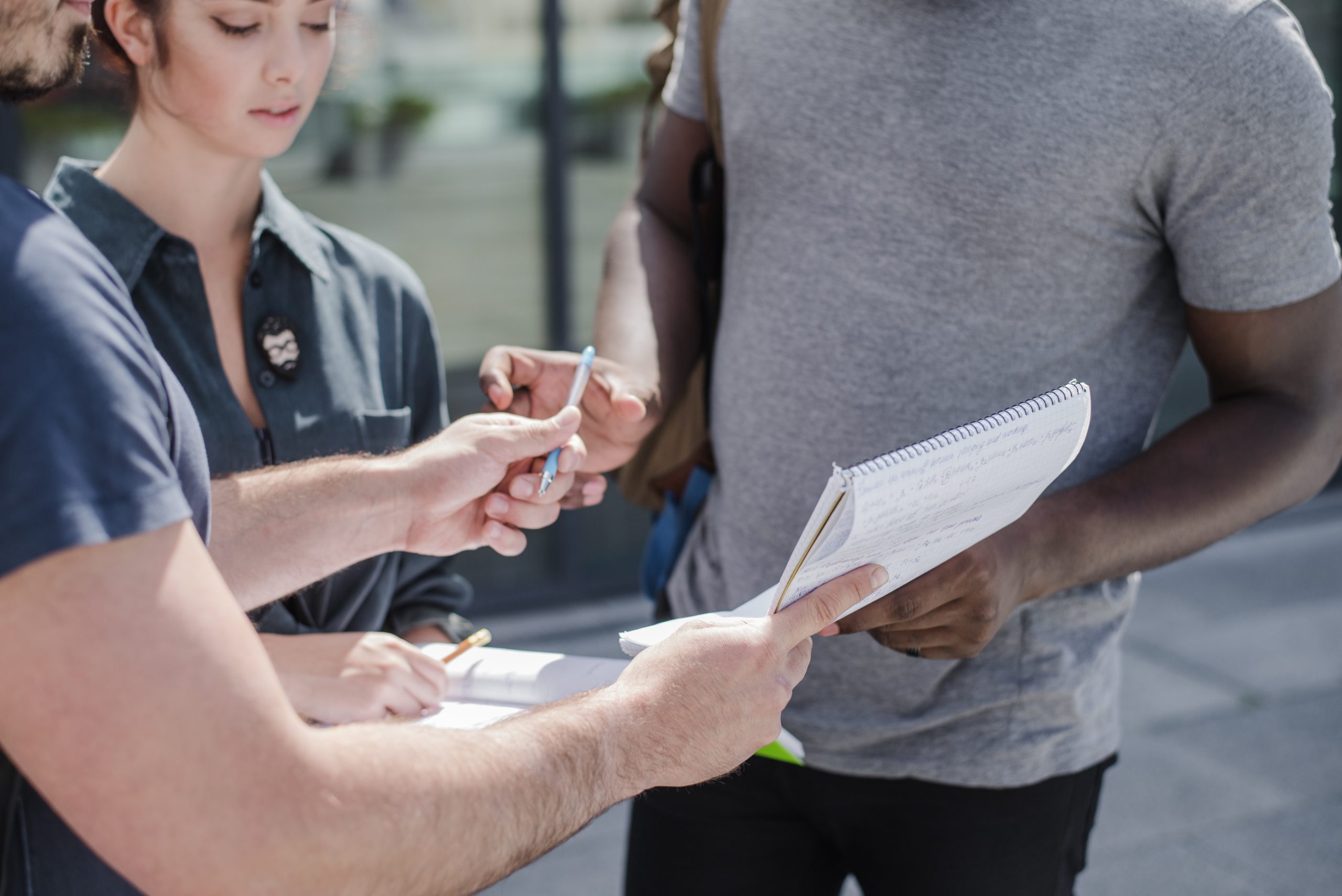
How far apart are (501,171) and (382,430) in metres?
2.98

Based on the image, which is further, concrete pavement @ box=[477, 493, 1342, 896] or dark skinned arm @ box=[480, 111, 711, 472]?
concrete pavement @ box=[477, 493, 1342, 896]

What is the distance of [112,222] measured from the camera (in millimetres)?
1646

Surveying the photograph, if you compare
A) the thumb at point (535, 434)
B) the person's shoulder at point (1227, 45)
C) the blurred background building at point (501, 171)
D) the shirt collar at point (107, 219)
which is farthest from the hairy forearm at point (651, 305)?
the blurred background building at point (501, 171)

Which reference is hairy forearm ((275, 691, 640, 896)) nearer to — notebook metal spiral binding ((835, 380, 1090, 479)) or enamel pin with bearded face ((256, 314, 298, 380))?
notebook metal spiral binding ((835, 380, 1090, 479))

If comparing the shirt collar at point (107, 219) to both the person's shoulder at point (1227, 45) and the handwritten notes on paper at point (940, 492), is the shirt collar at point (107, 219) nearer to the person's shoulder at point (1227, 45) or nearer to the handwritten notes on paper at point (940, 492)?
the handwritten notes on paper at point (940, 492)

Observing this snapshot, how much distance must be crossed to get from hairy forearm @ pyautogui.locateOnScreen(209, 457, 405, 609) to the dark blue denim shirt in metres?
0.16

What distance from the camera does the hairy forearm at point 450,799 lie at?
877mm

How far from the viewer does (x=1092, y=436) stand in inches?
63.4

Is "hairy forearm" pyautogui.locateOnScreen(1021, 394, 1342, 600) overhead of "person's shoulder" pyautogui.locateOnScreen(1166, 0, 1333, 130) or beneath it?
beneath

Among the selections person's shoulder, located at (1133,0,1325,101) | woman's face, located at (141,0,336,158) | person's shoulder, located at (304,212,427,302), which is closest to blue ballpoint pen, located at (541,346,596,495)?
person's shoulder, located at (304,212,427,302)

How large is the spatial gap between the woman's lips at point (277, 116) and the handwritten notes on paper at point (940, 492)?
43.2 inches

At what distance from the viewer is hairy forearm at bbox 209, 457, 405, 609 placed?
1.45 meters

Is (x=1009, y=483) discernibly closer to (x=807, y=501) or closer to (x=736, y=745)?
(x=736, y=745)

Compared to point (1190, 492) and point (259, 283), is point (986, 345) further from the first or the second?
point (259, 283)
